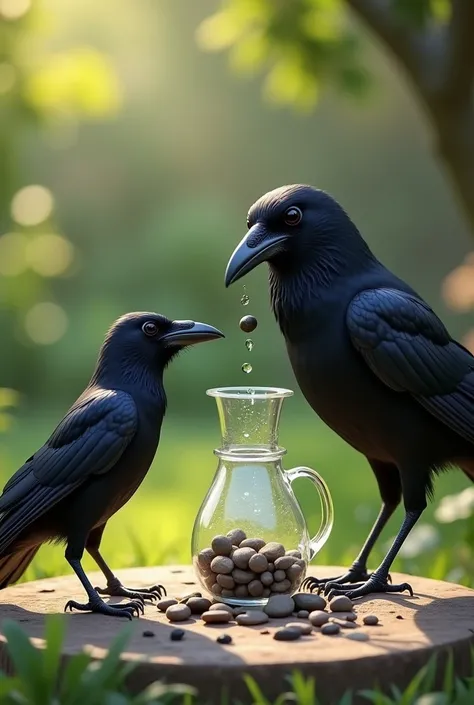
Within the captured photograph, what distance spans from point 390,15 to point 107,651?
504cm

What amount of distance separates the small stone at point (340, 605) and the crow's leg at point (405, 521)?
0.21 metres

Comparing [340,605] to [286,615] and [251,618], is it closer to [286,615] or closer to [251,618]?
[286,615]

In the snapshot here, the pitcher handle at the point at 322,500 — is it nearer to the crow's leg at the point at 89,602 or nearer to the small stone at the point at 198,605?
the small stone at the point at 198,605

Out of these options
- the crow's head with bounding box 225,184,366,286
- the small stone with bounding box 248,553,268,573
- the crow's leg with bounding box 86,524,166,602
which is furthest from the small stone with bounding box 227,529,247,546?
the crow's head with bounding box 225,184,366,286

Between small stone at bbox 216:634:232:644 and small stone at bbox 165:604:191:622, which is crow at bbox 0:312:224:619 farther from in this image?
small stone at bbox 216:634:232:644

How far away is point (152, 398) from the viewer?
3965mm

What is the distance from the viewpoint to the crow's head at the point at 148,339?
404 centimetres

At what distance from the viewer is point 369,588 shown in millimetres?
4043

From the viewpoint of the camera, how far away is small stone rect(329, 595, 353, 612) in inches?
148

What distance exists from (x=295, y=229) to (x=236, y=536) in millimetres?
1123

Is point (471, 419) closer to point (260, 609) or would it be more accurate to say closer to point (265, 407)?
point (265, 407)

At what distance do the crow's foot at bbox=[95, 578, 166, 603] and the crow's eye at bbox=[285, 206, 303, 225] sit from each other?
56.8 inches

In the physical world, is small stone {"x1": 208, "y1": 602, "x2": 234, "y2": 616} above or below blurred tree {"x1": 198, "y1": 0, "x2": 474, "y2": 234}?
below

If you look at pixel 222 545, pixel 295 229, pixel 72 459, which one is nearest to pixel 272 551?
pixel 222 545
